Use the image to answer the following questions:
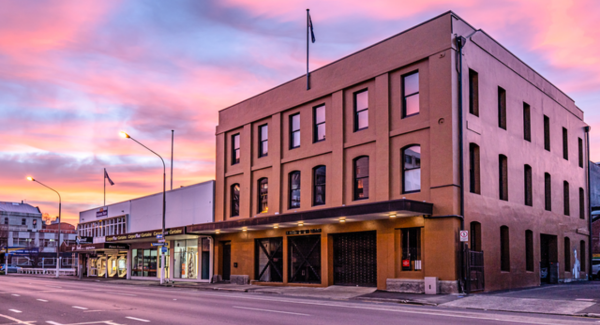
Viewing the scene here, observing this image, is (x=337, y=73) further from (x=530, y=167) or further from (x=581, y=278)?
(x=581, y=278)

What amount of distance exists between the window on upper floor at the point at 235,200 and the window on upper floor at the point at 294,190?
18.7 ft

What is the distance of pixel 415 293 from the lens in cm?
2408

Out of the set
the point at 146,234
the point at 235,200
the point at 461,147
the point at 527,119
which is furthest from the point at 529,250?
the point at 146,234

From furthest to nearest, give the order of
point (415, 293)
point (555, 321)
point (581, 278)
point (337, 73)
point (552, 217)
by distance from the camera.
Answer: point (581, 278), point (552, 217), point (337, 73), point (415, 293), point (555, 321)

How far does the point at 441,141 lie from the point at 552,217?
12.6 m

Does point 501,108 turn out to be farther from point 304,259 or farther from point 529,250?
point 304,259

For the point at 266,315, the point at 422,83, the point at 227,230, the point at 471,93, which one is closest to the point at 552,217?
the point at 471,93

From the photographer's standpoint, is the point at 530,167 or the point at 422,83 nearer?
the point at 422,83

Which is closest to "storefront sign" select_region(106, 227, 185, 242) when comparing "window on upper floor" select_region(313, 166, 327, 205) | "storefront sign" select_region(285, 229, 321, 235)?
"storefront sign" select_region(285, 229, 321, 235)

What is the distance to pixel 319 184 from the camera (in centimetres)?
3131

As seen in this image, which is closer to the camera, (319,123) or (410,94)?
(410,94)

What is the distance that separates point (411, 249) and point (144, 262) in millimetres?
28806

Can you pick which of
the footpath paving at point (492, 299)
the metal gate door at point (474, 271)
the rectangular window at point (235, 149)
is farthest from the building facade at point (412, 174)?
the footpath paving at point (492, 299)

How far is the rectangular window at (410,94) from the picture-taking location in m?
26.5
